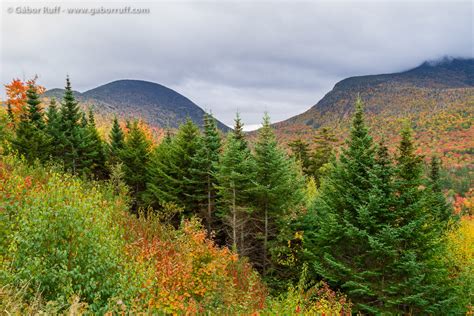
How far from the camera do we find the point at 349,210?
18781mm

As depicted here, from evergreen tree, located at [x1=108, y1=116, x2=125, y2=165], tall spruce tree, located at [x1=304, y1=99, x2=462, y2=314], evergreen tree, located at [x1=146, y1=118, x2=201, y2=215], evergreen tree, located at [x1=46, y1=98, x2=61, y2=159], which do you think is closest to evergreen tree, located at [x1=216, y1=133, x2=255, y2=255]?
evergreen tree, located at [x1=146, y1=118, x2=201, y2=215]

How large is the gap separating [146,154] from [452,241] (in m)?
31.6

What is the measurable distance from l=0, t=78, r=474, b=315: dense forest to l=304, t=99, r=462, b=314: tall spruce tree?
72 mm

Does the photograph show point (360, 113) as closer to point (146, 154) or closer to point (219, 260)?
point (219, 260)

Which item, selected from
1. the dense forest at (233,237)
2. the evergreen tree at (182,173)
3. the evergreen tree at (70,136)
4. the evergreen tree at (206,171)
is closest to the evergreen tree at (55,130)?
the dense forest at (233,237)

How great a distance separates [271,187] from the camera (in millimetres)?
22219

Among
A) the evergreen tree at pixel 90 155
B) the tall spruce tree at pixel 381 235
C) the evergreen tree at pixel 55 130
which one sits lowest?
the tall spruce tree at pixel 381 235

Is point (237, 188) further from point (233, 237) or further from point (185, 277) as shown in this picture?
point (185, 277)

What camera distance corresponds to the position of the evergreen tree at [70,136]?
107ft

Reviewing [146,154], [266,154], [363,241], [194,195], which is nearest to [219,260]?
[363,241]

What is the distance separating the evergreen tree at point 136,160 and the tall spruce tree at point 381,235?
907 inches

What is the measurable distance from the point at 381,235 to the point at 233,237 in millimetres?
9686

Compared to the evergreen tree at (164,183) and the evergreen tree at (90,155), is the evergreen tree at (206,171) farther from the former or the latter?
the evergreen tree at (90,155)

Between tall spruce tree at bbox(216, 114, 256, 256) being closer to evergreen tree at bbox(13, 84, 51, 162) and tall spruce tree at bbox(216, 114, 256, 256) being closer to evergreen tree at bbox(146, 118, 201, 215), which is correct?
evergreen tree at bbox(146, 118, 201, 215)
